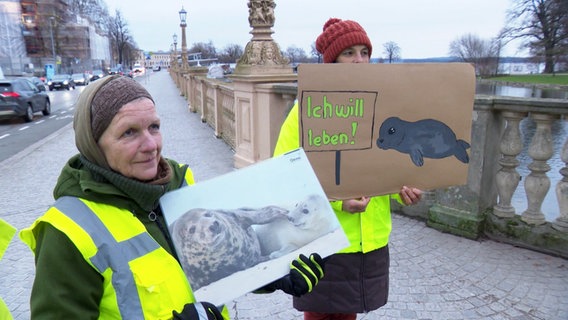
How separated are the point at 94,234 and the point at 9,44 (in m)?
78.7

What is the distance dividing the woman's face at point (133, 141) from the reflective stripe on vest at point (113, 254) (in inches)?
7.2

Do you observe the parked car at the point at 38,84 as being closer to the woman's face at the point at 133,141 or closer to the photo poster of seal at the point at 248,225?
the woman's face at the point at 133,141

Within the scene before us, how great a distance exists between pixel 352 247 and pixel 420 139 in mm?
628

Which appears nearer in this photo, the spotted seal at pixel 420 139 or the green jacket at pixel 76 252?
the green jacket at pixel 76 252

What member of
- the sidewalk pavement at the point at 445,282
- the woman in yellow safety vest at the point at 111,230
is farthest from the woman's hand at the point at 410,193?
the sidewalk pavement at the point at 445,282

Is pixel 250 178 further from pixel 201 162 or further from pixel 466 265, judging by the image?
A: pixel 201 162

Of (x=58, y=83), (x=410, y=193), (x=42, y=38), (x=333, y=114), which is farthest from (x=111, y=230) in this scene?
(x=42, y=38)

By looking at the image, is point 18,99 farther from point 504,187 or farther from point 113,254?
point 113,254

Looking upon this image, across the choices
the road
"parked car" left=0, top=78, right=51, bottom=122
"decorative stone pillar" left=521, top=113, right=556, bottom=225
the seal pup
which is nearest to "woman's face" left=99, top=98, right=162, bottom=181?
the seal pup

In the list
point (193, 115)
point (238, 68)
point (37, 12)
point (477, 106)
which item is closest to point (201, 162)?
point (238, 68)

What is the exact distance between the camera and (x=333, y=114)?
6.41 ft

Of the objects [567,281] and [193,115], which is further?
[193,115]

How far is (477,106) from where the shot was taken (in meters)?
4.13

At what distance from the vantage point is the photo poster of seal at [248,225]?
1.42 m
